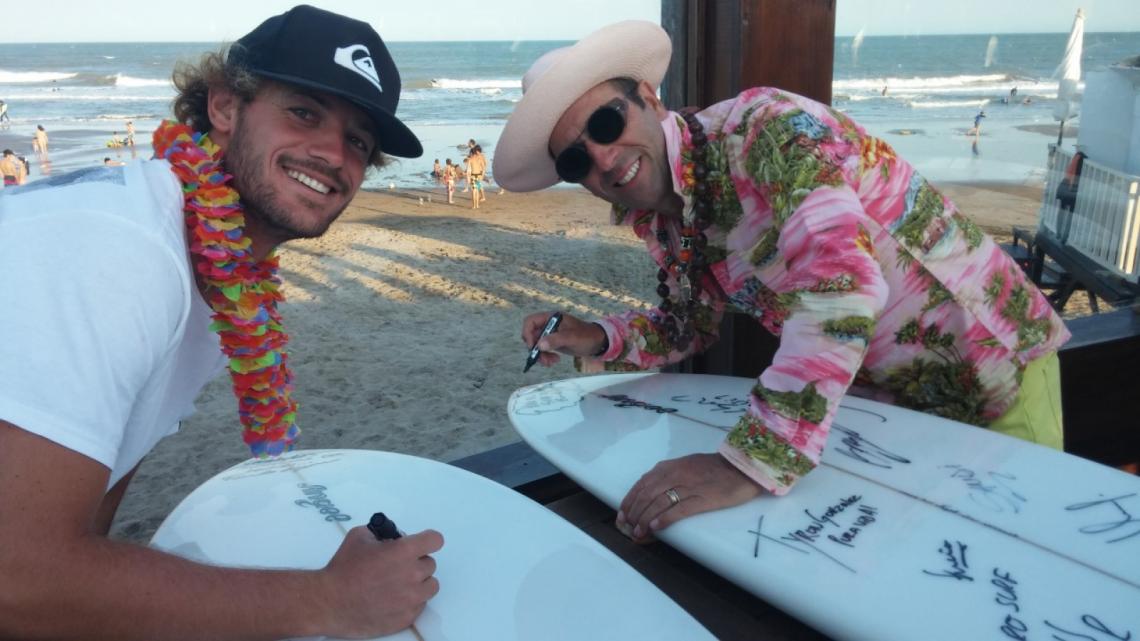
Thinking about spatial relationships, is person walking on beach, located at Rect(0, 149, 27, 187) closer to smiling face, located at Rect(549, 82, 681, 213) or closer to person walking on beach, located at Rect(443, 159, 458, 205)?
person walking on beach, located at Rect(443, 159, 458, 205)

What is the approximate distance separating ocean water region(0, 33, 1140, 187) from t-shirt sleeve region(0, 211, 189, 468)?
5.34 meters

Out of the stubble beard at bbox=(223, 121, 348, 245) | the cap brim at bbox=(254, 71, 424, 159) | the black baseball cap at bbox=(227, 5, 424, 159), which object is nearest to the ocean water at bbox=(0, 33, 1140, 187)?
the cap brim at bbox=(254, 71, 424, 159)

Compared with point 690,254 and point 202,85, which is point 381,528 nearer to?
point 690,254

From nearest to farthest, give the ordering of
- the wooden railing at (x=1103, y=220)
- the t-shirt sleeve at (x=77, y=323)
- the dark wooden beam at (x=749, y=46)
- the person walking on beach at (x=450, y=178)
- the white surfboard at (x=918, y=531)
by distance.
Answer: the t-shirt sleeve at (x=77, y=323), the white surfboard at (x=918, y=531), the dark wooden beam at (x=749, y=46), the wooden railing at (x=1103, y=220), the person walking on beach at (x=450, y=178)

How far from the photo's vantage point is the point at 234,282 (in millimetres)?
1617

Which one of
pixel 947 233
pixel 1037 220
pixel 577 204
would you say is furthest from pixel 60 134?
pixel 947 233

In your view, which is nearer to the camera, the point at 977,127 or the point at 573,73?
the point at 573,73

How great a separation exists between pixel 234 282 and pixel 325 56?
0.50 m

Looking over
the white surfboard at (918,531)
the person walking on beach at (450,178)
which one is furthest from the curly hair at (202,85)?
the person walking on beach at (450,178)

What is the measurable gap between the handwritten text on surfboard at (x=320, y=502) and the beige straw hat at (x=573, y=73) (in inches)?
37.5

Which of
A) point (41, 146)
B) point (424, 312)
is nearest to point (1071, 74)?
point (424, 312)

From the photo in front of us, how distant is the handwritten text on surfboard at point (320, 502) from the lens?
1916mm

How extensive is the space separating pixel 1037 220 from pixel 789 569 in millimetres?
5444

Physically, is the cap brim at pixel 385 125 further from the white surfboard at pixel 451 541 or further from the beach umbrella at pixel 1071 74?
the beach umbrella at pixel 1071 74
